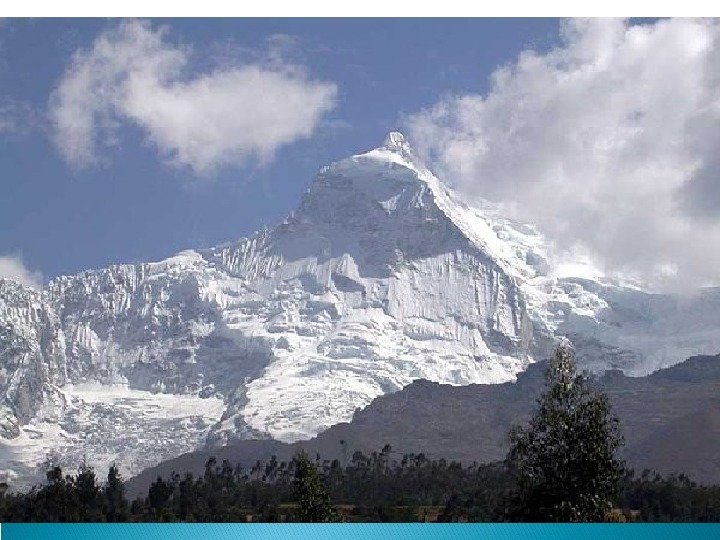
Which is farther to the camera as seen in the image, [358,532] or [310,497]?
[310,497]

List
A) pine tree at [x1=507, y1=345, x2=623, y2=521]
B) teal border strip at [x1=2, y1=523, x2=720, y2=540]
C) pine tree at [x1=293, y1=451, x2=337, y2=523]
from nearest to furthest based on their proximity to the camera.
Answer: pine tree at [x1=507, y1=345, x2=623, y2=521] < teal border strip at [x1=2, y1=523, x2=720, y2=540] < pine tree at [x1=293, y1=451, x2=337, y2=523]

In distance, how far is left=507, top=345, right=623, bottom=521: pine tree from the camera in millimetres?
74562

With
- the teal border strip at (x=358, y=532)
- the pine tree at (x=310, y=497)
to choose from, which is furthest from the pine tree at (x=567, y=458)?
the pine tree at (x=310, y=497)

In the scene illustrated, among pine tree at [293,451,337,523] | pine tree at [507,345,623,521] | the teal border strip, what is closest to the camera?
pine tree at [507,345,623,521]

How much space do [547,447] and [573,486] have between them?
8.88ft

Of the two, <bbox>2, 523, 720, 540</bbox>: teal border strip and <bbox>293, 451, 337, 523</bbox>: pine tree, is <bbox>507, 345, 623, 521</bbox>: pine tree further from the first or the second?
<bbox>293, 451, 337, 523</bbox>: pine tree

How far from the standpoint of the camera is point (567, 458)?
7488 cm

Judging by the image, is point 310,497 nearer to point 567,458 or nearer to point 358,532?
point 358,532

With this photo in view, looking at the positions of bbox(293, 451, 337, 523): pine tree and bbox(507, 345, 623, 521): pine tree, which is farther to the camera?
bbox(293, 451, 337, 523): pine tree

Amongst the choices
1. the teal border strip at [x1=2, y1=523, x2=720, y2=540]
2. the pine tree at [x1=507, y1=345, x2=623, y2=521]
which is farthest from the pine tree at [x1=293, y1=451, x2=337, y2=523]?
the pine tree at [x1=507, y1=345, x2=623, y2=521]

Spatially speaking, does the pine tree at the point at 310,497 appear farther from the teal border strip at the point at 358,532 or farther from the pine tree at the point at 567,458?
the pine tree at the point at 567,458

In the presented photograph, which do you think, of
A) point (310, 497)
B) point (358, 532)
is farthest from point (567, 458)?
point (310, 497)

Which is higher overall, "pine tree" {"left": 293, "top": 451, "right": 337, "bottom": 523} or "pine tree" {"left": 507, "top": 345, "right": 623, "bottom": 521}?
"pine tree" {"left": 293, "top": 451, "right": 337, "bottom": 523}

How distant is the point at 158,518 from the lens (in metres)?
197
